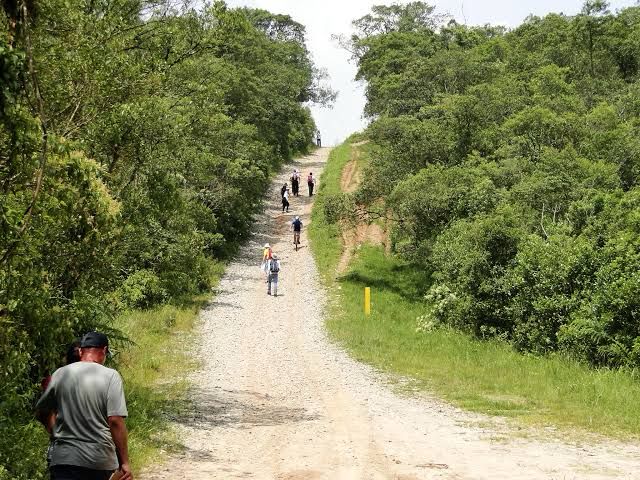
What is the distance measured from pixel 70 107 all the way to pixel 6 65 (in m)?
6.05

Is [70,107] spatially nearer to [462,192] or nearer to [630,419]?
[630,419]

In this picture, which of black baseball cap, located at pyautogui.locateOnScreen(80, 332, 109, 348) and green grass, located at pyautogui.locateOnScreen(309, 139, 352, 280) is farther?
green grass, located at pyautogui.locateOnScreen(309, 139, 352, 280)

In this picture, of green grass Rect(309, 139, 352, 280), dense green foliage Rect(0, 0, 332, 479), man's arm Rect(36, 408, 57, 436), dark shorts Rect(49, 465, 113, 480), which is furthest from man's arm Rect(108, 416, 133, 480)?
green grass Rect(309, 139, 352, 280)

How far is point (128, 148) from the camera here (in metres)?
12.0

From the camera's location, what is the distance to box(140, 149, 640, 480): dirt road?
8711 millimetres

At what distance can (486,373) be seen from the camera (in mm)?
15445

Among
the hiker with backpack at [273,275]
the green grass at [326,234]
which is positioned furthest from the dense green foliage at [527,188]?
the hiker with backpack at [273,275]

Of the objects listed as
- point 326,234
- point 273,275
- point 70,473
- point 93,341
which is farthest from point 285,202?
point 70,473

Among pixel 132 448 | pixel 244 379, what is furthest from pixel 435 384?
pixel 132 448

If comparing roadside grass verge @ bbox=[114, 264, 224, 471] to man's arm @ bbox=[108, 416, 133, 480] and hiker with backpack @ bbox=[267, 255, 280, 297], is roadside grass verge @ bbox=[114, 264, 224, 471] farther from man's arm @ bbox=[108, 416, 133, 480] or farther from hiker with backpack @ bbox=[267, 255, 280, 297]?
man's arm @ bbox=[108, 416, 133, 480]

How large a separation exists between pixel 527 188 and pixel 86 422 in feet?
67.0

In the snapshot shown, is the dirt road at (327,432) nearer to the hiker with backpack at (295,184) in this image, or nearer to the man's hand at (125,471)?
the man's hand at (125,471)

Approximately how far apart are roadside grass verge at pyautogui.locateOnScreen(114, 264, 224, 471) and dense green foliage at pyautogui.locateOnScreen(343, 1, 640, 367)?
7.90 m

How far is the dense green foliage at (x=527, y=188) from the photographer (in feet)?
57.3
